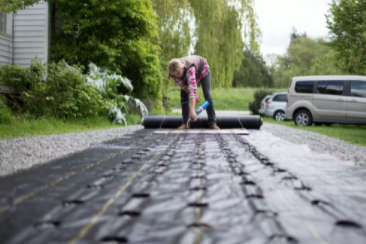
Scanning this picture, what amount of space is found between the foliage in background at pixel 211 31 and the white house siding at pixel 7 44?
569cm

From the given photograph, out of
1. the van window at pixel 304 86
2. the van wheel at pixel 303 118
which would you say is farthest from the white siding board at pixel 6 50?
the van wheel at pixel 303 118

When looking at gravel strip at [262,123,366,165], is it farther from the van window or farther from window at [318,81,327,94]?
the van window

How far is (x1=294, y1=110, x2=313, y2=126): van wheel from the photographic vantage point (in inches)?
436

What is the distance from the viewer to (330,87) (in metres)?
10.8

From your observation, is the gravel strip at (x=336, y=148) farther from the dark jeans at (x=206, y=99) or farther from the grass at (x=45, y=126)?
the grass at (x=45, y=126)

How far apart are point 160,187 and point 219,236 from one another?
0.88 metres

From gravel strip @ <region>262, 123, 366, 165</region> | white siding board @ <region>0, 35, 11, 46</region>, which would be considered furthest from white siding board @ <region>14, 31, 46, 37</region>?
gravel strip @ <region>262, 123, 366, 165</region>

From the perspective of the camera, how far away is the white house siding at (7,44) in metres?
10.0

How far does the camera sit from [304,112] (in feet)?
36.8

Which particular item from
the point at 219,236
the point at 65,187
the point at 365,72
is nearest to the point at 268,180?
the point at 219,236

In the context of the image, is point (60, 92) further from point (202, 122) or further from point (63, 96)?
point (202, 122)

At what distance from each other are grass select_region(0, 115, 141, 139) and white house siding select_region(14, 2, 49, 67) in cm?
355

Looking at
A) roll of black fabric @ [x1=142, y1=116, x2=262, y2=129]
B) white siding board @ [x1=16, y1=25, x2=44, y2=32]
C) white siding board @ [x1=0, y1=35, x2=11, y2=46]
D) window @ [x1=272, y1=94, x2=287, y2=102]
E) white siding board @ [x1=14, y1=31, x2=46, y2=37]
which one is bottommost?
roll of black fabric @ [x1=142, y1=116, x2=262, y2=129]

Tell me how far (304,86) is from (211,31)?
18.9 ft
